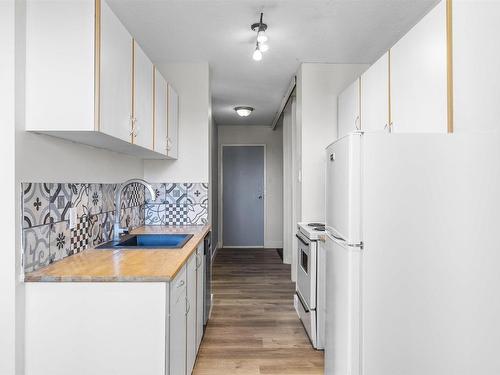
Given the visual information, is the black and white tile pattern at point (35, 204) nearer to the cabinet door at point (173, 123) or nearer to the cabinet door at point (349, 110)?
the cabinet door at point (173, 123)

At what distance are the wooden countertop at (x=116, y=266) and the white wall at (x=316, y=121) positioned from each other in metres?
1.59

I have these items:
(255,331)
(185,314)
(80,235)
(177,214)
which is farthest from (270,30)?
(255,331)

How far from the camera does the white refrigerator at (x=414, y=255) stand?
34.6 inches

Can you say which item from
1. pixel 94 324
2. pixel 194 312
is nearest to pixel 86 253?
pixel 94 324

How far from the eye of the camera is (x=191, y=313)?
6.48ft

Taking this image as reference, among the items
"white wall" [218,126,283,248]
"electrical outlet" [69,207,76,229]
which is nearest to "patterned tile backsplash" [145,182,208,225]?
"electrical outlet" [69,207,76,229]

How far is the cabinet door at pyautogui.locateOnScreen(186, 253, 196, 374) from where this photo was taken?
Answer: 6.13ft

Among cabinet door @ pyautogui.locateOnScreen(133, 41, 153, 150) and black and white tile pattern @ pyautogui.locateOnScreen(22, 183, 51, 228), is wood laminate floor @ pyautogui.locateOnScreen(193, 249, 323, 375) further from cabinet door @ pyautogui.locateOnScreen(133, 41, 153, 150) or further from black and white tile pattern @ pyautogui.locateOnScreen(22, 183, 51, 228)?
cabinet door @ pyautogui.locateOnScreen(133, 41, 153, 150)

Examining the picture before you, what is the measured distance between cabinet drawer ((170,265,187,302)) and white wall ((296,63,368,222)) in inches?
67.3

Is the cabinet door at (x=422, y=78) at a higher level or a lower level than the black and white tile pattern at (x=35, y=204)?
higher

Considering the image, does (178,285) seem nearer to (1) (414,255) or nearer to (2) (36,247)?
(2) (36,247)

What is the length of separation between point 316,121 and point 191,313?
2131mm

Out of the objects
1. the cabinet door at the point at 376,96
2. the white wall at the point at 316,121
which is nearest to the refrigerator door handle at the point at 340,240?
the cabinet door at the point at 376,96

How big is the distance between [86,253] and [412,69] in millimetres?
2093
